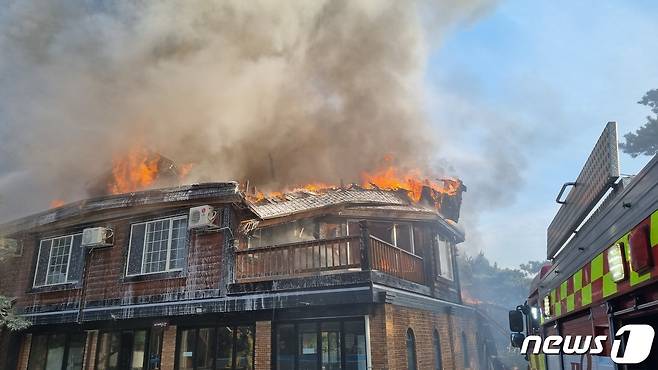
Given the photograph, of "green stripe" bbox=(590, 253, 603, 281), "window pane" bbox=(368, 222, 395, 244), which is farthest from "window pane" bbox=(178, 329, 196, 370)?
"green stripe" bbox=(590, 253, 603, 281)

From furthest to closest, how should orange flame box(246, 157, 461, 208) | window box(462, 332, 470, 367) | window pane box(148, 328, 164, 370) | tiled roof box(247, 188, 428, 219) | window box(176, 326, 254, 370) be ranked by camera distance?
orange flame box(246, 157, 461, 208), window box(462, 332, 470, 367), tiled roof box(247, 188, 428, 219), window pane box(148, 328, 164, 370), window box(176, 326, 254, 370)

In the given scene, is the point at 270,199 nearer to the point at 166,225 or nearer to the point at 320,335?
the point at 166,225

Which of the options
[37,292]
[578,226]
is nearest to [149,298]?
[37,292]

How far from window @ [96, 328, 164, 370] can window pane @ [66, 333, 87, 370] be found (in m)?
0.81

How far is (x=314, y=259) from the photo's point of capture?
36.8 feet

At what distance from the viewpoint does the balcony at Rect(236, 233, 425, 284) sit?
1078 cm

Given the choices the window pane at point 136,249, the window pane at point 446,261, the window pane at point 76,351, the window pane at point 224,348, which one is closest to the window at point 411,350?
the window pane at point 224,348

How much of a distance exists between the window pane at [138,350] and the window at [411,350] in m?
7.60

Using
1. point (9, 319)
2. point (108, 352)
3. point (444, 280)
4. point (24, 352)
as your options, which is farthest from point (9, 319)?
point (444, 280)

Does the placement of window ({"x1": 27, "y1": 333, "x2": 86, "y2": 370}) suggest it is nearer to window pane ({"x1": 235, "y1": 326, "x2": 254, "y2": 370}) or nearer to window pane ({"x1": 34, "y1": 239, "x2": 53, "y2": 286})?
window pane ({"x1": 34, "y1": 239, "x2": 53, "y2": 286})

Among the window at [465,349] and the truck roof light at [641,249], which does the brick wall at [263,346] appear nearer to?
the window at [465,349]

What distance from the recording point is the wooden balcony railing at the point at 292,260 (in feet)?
36.2

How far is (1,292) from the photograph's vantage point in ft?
51.2

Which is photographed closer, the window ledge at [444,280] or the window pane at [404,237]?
the window pane at [404,237]
